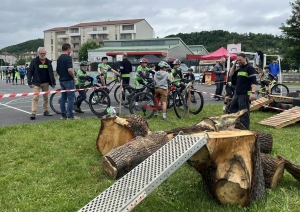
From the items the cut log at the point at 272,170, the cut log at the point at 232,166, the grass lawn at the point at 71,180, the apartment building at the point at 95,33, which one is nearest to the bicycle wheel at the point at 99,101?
the grass lawn at the point at 71,180

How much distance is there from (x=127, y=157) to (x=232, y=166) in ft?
4.97

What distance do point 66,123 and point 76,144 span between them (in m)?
1.77

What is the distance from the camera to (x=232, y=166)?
354 cm

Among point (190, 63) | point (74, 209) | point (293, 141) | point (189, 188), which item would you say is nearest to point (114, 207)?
point (74, 209)

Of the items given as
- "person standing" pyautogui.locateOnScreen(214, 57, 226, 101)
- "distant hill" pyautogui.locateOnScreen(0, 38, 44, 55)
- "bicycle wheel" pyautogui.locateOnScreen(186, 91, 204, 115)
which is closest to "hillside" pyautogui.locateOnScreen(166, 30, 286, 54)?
"person standing" pyautogui.locateOnScreen(214, 57, 226, 101)

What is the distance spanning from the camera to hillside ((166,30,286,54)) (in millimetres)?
72188

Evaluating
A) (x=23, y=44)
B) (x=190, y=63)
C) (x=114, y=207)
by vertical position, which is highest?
(x=23, y=44)

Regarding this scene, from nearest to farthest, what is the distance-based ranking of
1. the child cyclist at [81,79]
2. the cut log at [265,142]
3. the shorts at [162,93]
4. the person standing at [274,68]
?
the cut log at [265,142] → the shorts at [162,93] → the child cyclist at [81,79] → the person standing at [274,68]

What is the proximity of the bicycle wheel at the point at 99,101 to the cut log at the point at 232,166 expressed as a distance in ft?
19.7

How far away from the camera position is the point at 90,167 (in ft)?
15.9

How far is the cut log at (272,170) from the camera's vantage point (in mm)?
4023

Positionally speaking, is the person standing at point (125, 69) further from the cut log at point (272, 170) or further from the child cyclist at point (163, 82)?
the cut log at point (272, 170)

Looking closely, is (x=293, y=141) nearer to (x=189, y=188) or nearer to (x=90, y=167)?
(x=189, y=188)

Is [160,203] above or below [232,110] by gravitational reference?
below
